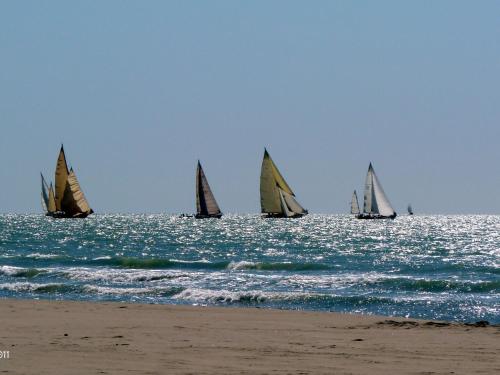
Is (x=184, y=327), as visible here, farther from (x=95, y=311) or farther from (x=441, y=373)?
(x=441, y=373)

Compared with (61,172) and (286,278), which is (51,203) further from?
(286,278)

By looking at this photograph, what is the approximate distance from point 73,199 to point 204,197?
2098cm

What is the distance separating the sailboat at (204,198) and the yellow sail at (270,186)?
12.2 metres

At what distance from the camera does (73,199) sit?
389 ft

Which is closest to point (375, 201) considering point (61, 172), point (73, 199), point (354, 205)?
point (354, 205)

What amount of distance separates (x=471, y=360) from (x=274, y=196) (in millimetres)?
97893

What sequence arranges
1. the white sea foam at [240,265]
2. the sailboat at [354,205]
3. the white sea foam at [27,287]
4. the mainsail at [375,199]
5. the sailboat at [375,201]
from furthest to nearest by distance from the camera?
the sailboat at [354,205] < the sailboat at [375,201] < the mainsail at [375,199] < the white sea foam at [240,265] < the white sea foam at [27,287]

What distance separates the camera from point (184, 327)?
62.6ft

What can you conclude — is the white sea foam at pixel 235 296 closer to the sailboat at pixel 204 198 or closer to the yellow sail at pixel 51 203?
the sailboat at pixel 204 198

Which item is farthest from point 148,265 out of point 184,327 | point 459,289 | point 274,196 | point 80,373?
point 274,196

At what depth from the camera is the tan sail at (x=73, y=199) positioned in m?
113

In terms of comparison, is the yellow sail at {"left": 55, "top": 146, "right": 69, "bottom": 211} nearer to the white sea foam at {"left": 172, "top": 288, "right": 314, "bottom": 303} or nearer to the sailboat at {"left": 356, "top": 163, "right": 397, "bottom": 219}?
the sailboat at {"left": 356, "top": 163, "right": 397, "bottom": 219}

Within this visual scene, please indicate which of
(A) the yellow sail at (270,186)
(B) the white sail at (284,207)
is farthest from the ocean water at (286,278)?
(B) the white sail at (284,207)

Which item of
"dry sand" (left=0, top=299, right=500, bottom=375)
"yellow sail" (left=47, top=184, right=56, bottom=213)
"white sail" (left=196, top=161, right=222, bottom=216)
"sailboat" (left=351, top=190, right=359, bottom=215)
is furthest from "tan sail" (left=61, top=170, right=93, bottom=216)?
"dry sand" (left=0, top=299, right=500, bottom=375)
